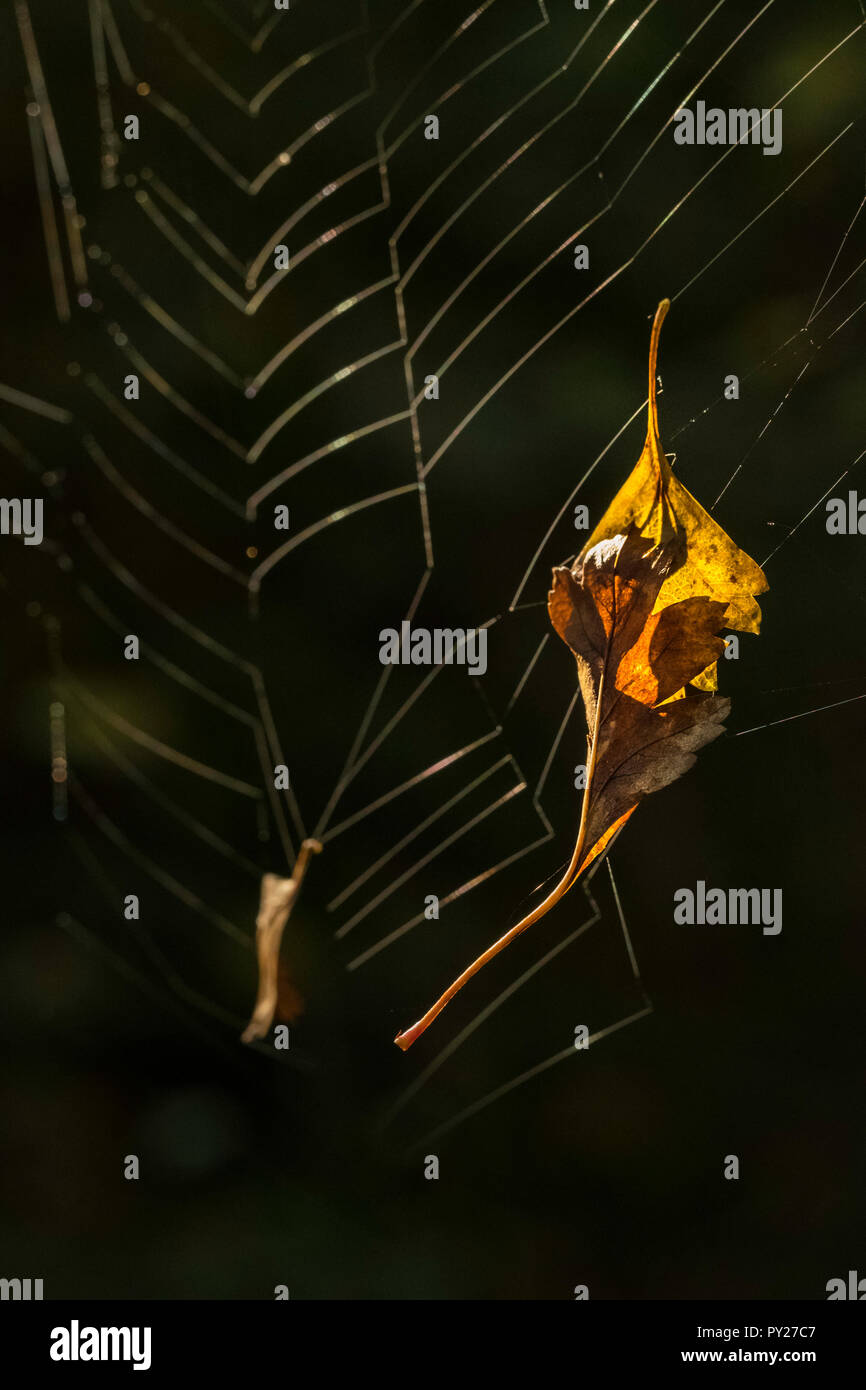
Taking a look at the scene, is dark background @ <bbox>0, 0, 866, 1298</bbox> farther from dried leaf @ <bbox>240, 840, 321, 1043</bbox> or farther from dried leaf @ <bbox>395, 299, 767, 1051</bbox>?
dried leaf @ <bbox>395, 299, 767, 1051</bbox>

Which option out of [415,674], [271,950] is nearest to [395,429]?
[415,674]

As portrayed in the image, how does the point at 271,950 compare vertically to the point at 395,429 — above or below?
below

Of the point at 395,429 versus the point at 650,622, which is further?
the point at 395,429

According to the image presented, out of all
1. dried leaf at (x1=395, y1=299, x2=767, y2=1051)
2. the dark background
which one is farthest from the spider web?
dried leaf at (x1=395, y1=299, x2=767, y2=1051)

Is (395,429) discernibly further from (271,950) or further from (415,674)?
(271,950)

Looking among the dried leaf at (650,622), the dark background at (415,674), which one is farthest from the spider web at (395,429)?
the dried leaf at (650,622)

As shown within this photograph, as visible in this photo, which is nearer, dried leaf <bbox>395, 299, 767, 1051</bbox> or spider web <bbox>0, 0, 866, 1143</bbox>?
dried leaf <bbox>395, 299, 767, 1051</bbox>

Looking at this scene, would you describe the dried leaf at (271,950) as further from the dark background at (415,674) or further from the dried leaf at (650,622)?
the dried leaf at (650,622)
